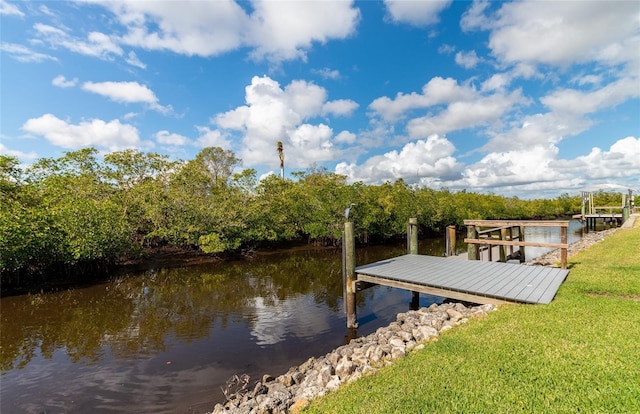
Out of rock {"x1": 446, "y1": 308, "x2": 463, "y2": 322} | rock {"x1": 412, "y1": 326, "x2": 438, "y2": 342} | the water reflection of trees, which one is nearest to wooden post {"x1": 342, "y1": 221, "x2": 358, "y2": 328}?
the water reflection of trees

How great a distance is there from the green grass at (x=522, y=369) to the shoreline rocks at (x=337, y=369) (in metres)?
0.40

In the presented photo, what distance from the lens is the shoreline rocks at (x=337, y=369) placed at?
4535 millimetres

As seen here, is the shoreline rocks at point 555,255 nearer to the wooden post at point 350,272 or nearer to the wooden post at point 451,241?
the wooden post at point 451,241

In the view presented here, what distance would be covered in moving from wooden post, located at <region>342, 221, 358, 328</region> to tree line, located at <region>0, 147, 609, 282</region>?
13.0 meters

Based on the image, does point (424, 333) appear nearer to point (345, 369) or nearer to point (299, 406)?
point (345, 369)

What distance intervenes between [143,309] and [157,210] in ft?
→ 32.3

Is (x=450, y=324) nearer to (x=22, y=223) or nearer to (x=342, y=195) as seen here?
(x=22, y=223)

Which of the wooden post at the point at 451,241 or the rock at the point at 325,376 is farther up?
the wooden post at the point at 451,241

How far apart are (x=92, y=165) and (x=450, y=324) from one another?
79.2 ft

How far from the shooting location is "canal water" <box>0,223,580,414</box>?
6.29 m

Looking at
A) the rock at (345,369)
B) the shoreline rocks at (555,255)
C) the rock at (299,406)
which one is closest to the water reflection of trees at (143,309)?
the rock at (345,369)

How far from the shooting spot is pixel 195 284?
15453mm

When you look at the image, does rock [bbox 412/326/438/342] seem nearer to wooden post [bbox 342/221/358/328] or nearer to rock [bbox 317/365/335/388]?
rock [bbox 317/365/335/388]

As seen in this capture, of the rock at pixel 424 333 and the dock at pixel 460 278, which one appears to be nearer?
the rock at pixel 424 333
